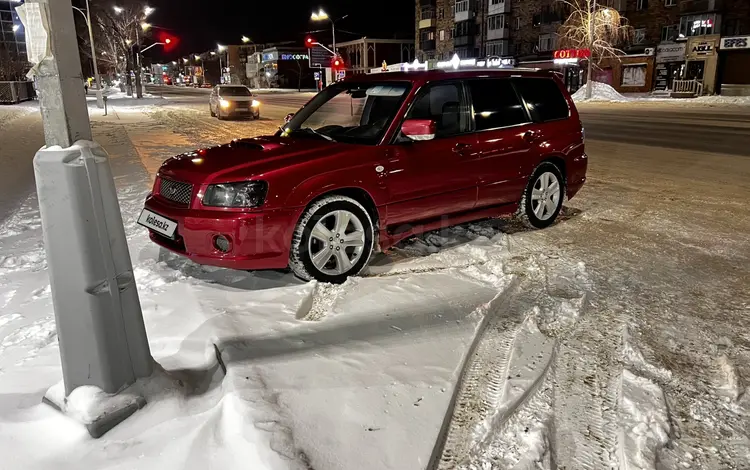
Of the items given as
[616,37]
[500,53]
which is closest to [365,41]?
[500,53]

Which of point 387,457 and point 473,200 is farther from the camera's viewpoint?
point 473,200

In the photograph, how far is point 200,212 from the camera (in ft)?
14.2

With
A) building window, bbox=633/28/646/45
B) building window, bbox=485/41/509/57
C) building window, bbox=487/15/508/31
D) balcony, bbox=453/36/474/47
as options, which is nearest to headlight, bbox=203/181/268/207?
building window, bbox=633/28/646/45

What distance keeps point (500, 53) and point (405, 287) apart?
6065cm

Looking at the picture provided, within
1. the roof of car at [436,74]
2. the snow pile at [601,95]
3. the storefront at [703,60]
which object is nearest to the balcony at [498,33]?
the snow pile at [601,95]

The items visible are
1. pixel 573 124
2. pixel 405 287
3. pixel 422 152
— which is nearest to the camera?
A: pixel 405 287

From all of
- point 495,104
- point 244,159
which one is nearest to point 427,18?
point 495,104

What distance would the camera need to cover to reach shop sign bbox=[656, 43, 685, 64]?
43844 millimetres

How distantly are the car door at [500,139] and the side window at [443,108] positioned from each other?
0.17 m

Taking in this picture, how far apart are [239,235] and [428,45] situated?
73.4 metres

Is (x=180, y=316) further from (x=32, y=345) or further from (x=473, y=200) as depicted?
(x=473, y=200)

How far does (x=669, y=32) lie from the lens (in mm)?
45312

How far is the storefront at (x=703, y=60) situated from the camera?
41.7 metres

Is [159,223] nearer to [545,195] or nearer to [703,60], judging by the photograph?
[545,195]
